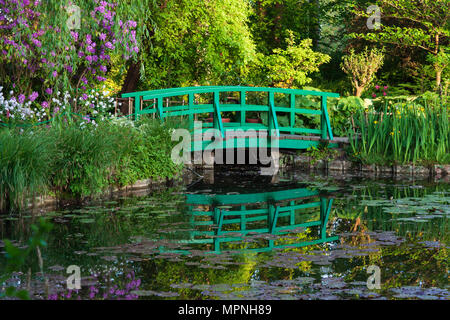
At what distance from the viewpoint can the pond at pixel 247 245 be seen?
183 inches

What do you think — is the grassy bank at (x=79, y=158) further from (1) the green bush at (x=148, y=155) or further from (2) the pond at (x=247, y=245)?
(2) the pond at (x=247, y=245)

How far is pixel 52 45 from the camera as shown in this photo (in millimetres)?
9703

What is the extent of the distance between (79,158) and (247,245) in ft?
10.1

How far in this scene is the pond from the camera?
4648 mm

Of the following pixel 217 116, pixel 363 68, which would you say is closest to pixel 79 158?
pixel 217 116

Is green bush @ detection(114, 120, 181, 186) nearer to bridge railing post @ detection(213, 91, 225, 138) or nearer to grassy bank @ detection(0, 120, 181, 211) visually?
grassy bank @ detection(0, 120, 181, 211)

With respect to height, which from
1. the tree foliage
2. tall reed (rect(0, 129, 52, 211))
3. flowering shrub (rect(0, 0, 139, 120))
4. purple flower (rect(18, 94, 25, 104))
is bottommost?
tall reed (rect(0, 129, 52, 211))

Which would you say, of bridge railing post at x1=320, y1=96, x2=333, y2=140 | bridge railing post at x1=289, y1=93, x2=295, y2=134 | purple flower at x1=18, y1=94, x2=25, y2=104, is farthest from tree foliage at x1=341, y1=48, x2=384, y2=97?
purple flower at x1=18, y1=94, x2=25, y2=104

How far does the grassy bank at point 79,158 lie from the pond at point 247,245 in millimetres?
360

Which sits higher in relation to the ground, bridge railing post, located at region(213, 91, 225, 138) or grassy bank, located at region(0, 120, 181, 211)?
bridge railing post, located at region(213, 91, 225, 138)

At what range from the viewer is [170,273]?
5.02 m

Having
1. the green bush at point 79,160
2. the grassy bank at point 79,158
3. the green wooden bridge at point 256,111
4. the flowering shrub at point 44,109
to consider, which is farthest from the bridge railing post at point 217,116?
the green bush at point 79,160

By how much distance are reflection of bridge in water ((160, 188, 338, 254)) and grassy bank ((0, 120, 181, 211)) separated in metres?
1.09
